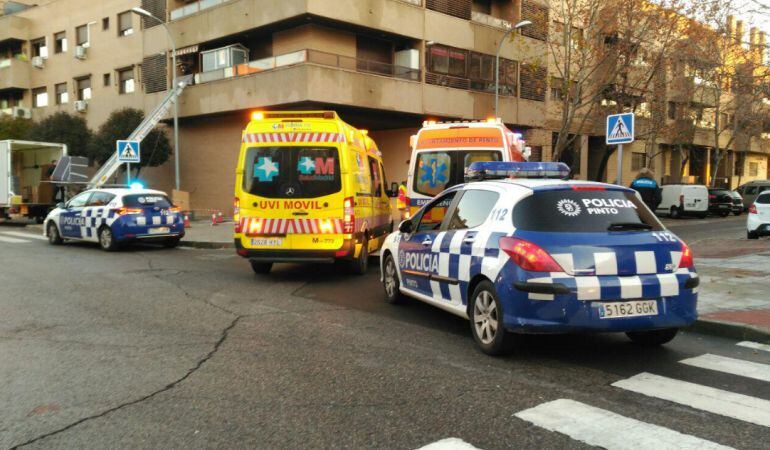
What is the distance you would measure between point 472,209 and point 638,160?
124 ft

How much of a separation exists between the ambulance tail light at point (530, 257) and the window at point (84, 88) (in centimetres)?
3588

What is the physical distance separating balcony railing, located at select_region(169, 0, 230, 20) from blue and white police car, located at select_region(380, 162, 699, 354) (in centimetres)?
2353

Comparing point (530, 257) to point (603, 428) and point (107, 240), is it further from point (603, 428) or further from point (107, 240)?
point (107, 240)

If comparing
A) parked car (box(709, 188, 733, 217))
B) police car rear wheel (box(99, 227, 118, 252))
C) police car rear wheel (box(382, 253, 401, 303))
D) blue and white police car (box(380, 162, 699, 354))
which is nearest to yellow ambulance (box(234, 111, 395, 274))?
police car rear wheel (box(382, 253, 401, 303))

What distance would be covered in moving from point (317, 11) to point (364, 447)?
21100 mm

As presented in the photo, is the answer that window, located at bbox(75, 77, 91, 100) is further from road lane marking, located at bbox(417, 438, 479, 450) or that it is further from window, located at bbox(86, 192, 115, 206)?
road lane marking, located at bbox(417, 438, 479, 450)

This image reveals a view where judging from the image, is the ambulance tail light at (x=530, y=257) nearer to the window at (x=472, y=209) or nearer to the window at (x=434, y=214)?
the window at (x=472, y=209)

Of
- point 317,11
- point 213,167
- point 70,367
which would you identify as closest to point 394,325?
point 70,367

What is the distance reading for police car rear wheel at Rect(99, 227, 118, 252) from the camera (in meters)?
14.1

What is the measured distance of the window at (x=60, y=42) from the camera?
120ft

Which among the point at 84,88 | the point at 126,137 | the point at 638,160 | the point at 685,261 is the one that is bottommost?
the point at 685,261

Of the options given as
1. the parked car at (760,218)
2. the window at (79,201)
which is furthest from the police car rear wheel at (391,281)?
the parked car at (760,218)

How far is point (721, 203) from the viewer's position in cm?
3184

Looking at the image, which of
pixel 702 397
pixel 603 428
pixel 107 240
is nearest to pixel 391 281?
pixel 702 397
